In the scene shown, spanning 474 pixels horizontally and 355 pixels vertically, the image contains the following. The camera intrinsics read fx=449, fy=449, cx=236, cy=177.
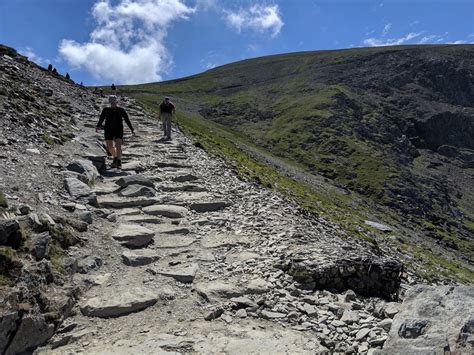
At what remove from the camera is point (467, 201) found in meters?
110

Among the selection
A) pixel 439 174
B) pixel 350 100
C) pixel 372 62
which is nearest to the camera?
pixel 439 174

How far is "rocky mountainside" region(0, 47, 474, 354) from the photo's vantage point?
799cm

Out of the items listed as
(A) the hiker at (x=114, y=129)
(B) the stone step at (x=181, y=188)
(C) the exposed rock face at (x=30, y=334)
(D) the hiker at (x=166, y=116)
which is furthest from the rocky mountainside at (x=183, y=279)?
(D) the hiker at (x=166, y=116)

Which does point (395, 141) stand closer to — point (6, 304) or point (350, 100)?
point (350, 100)

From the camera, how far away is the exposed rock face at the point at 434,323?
7.01m

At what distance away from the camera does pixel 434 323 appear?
7570mm

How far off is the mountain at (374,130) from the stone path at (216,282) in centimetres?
5231

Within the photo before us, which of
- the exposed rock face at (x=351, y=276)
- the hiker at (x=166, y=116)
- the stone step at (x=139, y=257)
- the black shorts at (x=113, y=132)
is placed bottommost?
the exposed rock face at (x=351, y=276)

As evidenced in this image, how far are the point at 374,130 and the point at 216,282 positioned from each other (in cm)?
12603

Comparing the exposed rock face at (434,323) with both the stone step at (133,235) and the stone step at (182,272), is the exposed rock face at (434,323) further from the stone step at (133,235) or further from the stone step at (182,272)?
the stone step at (133,235)

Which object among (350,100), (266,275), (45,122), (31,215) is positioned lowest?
(266,275)

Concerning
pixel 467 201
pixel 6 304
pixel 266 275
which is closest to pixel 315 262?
pixel 266 275

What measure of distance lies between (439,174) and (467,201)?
1300 cm

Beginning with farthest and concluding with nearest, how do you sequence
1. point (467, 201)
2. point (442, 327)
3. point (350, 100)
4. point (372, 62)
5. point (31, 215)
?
1. point (372, 62)
2. point (350, 100)
3. point (467, 201)
4. point (31, 215)
5. point (442, 327)
